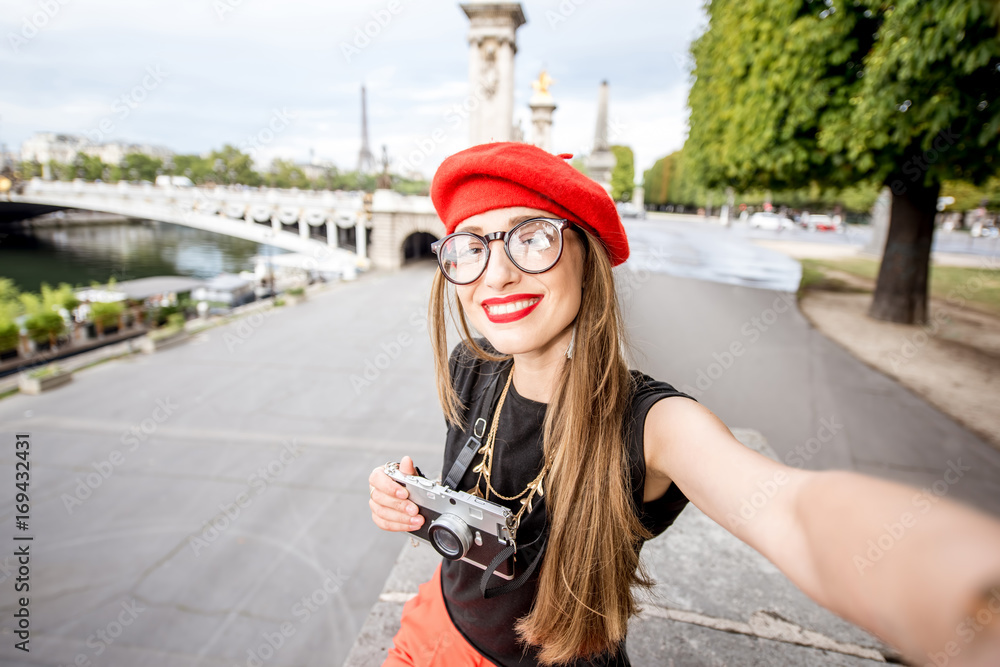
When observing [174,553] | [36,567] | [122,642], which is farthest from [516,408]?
[36,567]

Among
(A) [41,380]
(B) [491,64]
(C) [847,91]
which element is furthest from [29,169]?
(C) [847,91]

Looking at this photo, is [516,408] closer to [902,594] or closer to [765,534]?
[765,534]

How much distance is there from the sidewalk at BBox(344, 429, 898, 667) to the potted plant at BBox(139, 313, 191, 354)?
1152cm

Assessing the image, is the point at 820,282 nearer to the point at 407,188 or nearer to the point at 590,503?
the point at 590,503

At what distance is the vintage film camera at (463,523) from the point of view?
1.30m

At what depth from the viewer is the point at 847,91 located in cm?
786

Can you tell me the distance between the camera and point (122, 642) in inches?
163

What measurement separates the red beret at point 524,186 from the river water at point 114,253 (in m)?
37.5

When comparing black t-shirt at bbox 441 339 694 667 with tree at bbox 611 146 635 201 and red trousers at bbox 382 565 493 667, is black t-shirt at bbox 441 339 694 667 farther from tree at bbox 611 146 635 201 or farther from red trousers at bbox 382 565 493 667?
tree at bbox 611 146 635 201

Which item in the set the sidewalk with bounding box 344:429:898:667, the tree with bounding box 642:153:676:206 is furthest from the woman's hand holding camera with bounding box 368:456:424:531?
the tree with bounding box 642:153:676:206

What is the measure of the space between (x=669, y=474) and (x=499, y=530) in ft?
1.49

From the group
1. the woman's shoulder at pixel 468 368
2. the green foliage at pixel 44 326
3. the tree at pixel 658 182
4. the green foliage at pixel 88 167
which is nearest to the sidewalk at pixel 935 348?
the woman's shoulder at pixel 468 368

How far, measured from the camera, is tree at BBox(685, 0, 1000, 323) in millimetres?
5555

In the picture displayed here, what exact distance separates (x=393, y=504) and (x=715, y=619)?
183 centimetres
